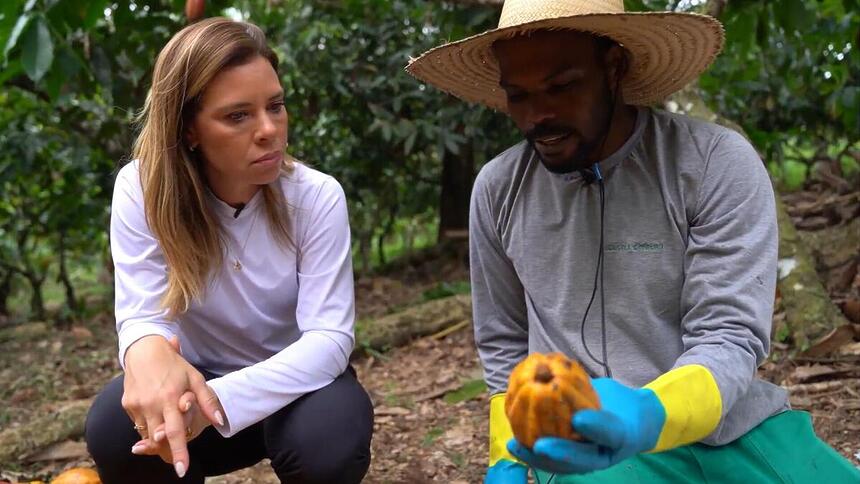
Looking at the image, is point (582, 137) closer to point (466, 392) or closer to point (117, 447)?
point (117, 447)

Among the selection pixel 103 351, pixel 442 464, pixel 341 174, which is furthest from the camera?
pixel 341 174

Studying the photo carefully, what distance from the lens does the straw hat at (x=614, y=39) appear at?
167cm

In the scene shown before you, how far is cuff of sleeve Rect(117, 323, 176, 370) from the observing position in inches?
74.4

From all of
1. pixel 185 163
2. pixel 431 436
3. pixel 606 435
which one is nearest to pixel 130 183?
pixel 185 163

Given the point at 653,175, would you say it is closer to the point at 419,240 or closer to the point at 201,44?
the point at 201,44

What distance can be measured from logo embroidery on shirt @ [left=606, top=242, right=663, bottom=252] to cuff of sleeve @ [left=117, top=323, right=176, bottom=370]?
0.92 metres

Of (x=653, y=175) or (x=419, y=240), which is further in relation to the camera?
(x=419, y=240)

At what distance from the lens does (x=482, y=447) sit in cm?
285

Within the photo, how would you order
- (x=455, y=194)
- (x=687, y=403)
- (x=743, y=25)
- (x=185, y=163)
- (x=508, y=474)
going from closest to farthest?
(x=687, y=403)
(x=508, y=474)
(x=185, y=163)
(x=743, y=25)
(x=455, y=194)

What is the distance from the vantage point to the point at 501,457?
1.85 meters

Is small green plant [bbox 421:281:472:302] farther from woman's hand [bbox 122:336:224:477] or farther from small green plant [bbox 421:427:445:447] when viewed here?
woman's hand [bbox 122:336:224:477]

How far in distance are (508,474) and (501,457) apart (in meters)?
0.07

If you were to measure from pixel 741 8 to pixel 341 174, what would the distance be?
2865mm

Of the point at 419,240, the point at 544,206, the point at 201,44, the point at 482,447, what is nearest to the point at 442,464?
the point at 482,447
